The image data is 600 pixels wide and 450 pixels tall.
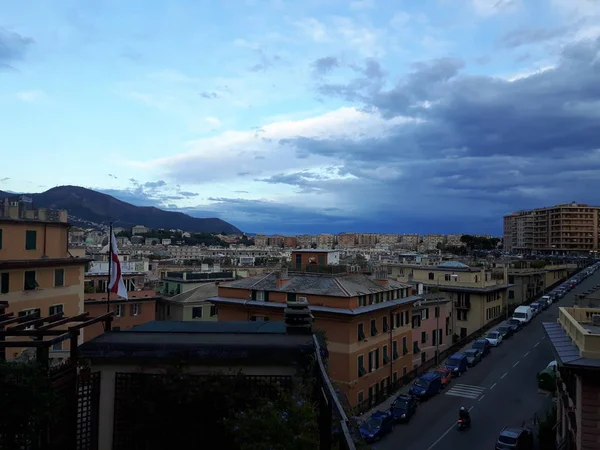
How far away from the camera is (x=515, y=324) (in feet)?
165

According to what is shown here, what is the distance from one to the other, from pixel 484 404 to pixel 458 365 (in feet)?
20.7

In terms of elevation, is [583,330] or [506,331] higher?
[583,330]

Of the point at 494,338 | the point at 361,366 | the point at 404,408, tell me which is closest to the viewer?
the point at 404,408

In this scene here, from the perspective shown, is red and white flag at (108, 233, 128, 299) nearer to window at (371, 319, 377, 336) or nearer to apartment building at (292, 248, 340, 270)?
window at (371, 319, 377, 336)

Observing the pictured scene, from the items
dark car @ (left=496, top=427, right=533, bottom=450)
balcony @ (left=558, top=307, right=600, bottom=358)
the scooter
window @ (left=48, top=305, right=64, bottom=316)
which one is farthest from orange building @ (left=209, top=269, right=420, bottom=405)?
balcony @ (left=558, top=307, right=600, bottom=358)

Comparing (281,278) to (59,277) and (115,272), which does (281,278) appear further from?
(115,272)

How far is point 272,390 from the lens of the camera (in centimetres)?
771

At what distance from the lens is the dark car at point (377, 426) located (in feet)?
78.0

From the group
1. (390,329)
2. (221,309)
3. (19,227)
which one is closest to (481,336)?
(390,329)

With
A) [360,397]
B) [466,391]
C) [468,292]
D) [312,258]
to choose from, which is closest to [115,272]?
[360,397]

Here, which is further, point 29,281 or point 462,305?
point 462,305

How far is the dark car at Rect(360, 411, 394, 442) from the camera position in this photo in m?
23.8

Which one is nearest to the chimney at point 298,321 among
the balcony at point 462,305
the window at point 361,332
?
the window at point 361,332

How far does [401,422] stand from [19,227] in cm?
2428
